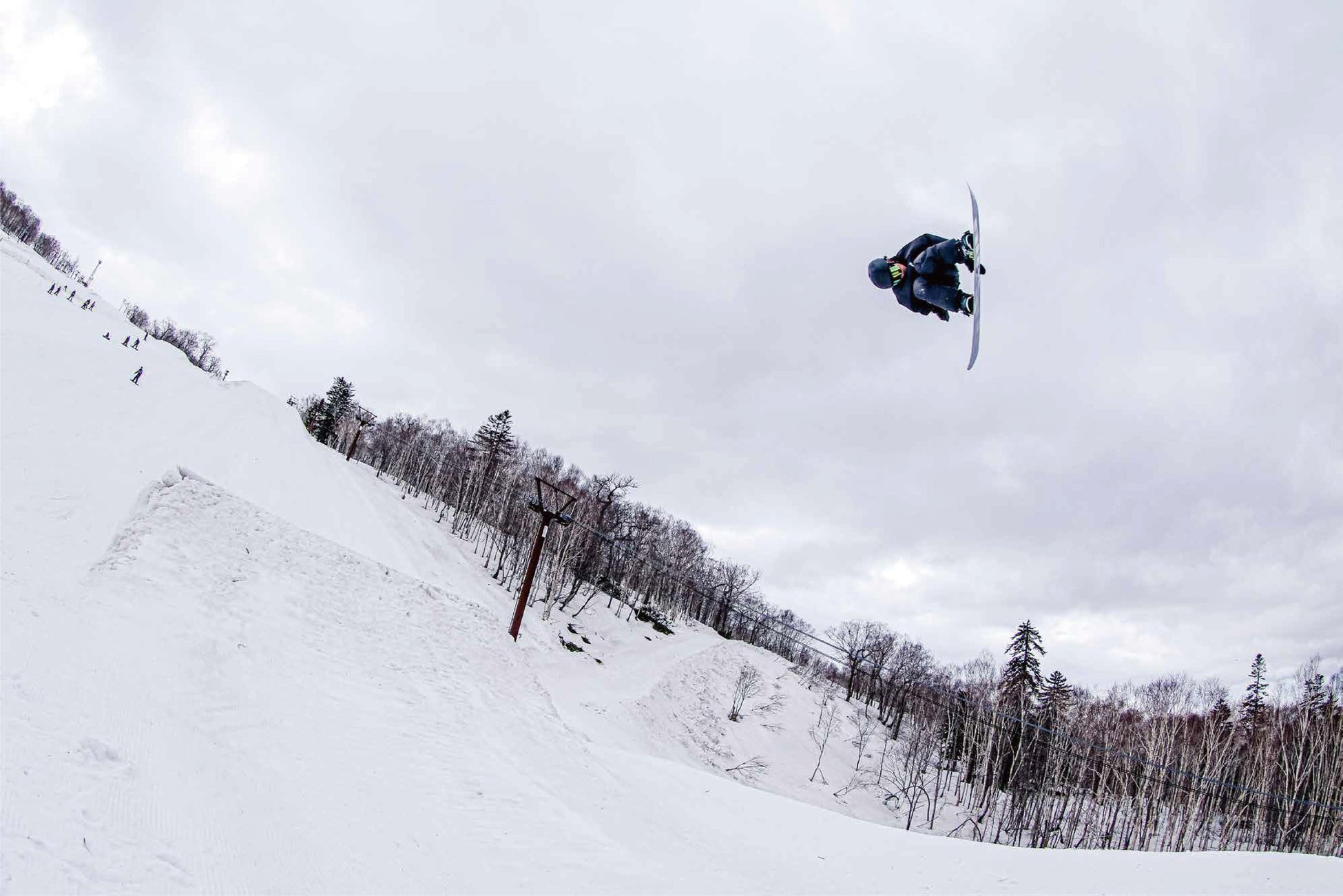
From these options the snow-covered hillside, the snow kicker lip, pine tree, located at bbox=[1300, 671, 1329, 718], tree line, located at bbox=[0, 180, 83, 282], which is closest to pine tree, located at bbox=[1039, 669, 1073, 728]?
pine tree, located at bbox=[1300, 671, 1329, 718]

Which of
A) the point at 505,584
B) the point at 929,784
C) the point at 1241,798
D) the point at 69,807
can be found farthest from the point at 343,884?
the point at 929,784

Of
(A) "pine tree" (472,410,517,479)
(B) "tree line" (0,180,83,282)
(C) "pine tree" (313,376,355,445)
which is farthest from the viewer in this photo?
(B) "tree line" (0,180,83,282)

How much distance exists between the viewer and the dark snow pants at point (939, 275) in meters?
6.77

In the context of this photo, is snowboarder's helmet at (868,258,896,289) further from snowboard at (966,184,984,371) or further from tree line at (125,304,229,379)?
tree line at (125,304,229,379)

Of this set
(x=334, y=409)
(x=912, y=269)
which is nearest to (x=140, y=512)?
(x=912, y=269)

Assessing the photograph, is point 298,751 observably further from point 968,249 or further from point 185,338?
point 185,338

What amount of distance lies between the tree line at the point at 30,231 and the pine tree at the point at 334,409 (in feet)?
193

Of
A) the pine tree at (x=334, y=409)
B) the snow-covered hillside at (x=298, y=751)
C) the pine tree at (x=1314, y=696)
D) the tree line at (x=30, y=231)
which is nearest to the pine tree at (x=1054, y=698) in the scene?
the pine tree at (x=1314, y=696)

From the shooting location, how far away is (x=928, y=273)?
23.0 feet

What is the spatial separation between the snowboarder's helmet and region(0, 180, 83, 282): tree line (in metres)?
152

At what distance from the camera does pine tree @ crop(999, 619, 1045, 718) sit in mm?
49219

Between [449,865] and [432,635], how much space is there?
25.0 feet

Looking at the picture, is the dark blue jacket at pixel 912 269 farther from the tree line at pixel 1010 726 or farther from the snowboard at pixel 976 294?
the tree line at pixel 1010 726

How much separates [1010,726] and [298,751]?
48163 millimetres
